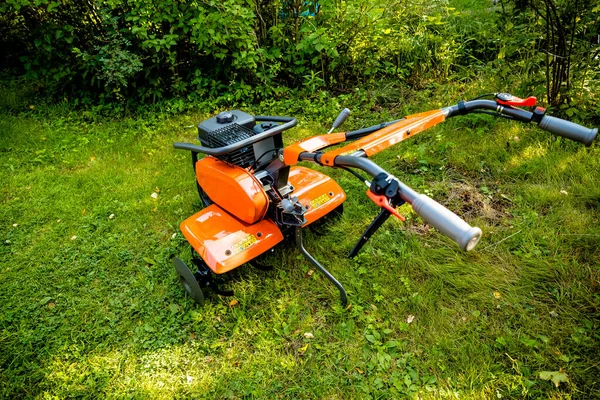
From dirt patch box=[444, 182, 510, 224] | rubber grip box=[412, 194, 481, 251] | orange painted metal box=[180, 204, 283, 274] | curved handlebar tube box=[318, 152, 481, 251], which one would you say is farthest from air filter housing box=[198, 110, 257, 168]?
dirt patch box=[444, 182, 510, 224]

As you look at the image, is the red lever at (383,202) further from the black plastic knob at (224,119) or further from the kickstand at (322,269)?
the black plastic knob at (224,119)

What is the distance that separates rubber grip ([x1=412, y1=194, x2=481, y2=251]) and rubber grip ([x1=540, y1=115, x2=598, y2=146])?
1028 mm

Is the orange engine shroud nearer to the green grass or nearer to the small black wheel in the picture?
the small black wheel

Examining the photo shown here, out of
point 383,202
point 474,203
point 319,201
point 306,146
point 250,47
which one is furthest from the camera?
point 250,47

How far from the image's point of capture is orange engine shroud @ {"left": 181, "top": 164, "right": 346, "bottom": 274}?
260cm

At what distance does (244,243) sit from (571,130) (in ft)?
6.19

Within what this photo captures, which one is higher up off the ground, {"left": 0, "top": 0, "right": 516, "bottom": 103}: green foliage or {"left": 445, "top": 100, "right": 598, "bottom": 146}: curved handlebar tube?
{"left": 445, "top": 100, "right": 598, "bottom": 146}: curved handlebar tube

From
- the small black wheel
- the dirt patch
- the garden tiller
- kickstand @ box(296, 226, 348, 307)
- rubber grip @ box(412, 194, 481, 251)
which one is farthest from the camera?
the dirt patch

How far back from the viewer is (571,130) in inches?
78.5

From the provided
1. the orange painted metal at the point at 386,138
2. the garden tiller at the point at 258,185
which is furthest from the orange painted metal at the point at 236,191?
the orange painted metal at the point at 386,138

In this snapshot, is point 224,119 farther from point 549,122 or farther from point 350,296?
point 549,122

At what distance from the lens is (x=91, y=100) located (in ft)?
17.8

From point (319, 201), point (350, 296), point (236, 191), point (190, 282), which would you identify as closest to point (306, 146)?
point (236, 191)

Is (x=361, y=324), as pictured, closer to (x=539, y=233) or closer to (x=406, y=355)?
(x=406, y=355)
